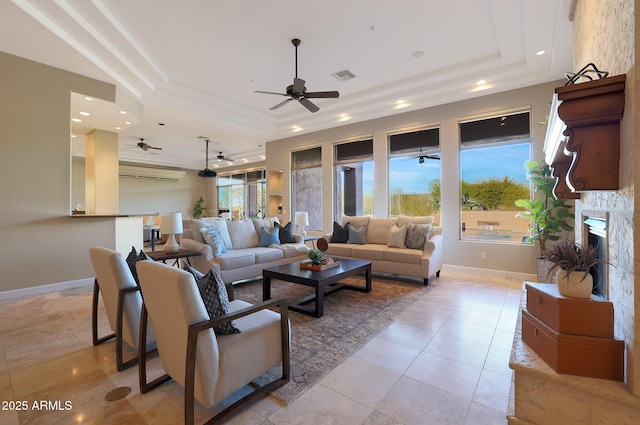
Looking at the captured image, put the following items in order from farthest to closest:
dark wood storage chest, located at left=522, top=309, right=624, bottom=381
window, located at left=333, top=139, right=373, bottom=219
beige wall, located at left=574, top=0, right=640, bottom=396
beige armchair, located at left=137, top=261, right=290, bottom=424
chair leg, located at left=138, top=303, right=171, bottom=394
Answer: window, located at left=333, top=139, right=373, bottom=219, chair leg, located at left=138, top=303, right=171, bottom=394, beige armchair, located at left=137, top=261, right=290, bottom=424, dark wood storage chest, located at left=522, top=309, right=624, bottom=381, beige wall, located at left=574, top=0, right=640, bottom=396

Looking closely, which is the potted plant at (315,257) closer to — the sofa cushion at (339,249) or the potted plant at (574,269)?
the sofa cushion at (339,249)

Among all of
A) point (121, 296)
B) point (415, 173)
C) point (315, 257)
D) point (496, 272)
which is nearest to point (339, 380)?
point (121, 296)

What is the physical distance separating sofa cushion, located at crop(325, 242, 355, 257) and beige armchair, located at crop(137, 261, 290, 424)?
10.7ft

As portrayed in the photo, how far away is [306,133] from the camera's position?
769 cm

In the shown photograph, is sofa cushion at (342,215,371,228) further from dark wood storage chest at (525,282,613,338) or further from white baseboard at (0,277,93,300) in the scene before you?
white baseboard at (0,277,93,300)

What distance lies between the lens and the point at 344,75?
4.86 metres

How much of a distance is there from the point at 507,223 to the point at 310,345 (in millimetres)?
4385

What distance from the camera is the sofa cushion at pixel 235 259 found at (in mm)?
4000

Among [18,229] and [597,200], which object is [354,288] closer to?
[597,200]

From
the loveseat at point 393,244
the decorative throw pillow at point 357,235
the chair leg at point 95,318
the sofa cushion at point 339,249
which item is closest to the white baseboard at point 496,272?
the loveseat at point 393,244

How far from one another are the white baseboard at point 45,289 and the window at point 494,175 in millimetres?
6505

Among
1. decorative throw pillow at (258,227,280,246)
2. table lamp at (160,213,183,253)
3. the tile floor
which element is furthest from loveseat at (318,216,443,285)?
table lamp at (160,213,183,253)

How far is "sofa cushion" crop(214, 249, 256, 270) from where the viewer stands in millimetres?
4000

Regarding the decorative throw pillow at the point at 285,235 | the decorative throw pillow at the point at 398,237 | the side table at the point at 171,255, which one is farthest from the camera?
the decorative throw pillow at the point at 285,235
